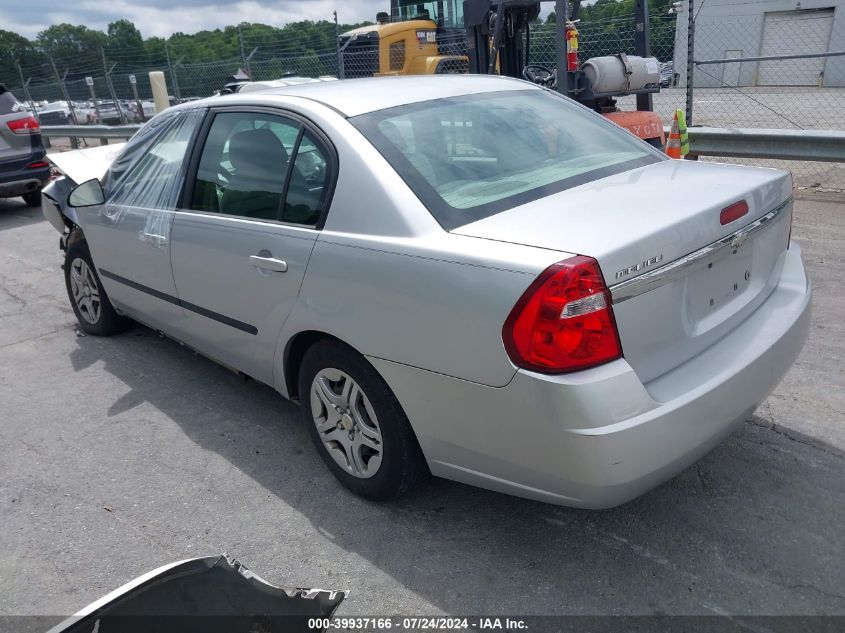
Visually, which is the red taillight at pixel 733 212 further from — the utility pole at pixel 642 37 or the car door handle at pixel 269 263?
the utility pole at pixel 642 37

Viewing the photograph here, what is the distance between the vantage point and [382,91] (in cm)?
331

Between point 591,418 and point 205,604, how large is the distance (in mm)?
1273

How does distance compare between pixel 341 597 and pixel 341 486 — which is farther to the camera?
pixel 341 486

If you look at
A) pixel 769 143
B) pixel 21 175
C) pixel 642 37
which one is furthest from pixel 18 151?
pixel 769 143

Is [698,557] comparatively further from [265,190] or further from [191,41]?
[191,41]

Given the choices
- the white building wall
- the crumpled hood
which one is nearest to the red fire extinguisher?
the crumpled hood

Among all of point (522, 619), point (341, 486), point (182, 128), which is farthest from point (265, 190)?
point (522, 619)

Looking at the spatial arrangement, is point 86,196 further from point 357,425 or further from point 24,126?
point 24,126

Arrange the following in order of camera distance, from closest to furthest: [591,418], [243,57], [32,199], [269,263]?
[591,418]
[269,263]
[32,199]
[243,57]

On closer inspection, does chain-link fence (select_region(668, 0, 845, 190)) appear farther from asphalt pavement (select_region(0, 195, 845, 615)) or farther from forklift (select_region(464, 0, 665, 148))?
asphalt pavement (select_region(0, 195, 845, 615))

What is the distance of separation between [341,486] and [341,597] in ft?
2.98

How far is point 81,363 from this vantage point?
483 cm

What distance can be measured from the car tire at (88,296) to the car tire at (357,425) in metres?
2.46

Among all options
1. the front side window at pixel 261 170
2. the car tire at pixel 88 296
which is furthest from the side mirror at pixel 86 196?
the front side window at pixel 261 170
